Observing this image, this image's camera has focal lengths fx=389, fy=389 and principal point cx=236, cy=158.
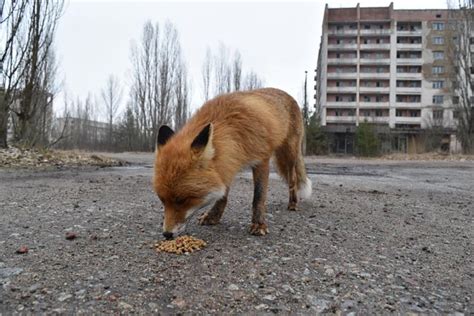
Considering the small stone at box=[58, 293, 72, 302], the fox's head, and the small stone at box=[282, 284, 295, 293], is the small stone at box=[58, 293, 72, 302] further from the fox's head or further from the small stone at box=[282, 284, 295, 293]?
the small stone at box=[282, 284, 295, 293]

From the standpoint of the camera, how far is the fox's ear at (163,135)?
3402 mm

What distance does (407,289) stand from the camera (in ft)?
8.32

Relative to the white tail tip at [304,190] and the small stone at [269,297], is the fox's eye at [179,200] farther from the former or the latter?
the white tail tip at [304,190]

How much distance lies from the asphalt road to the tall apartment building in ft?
220

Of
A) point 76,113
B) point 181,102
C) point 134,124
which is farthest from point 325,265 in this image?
point 76,113

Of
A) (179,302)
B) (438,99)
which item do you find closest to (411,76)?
(438,99)

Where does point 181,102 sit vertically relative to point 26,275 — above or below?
above

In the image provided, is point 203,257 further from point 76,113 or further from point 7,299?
point 76,113

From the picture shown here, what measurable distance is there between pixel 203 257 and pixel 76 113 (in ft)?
226

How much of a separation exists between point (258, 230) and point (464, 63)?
126 feet

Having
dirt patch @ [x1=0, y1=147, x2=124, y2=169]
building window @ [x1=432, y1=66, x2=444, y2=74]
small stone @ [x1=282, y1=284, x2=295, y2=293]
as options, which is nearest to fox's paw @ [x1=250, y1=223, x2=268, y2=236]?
small stone @ [x1=282, y1=284, x2=295, y2=293]

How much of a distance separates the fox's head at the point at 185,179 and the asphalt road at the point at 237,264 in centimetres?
33

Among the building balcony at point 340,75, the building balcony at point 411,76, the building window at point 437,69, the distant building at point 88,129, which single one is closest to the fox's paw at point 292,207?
the distant building at point 88,129

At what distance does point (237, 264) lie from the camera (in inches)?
112
